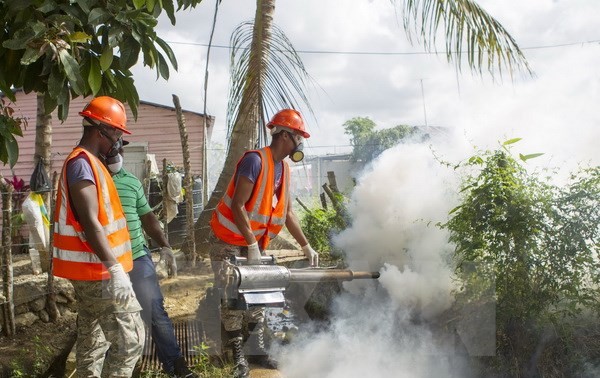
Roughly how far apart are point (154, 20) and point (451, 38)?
3838 millimetres

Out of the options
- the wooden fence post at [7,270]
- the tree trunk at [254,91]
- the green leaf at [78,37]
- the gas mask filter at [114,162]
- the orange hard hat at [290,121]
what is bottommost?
the wooden fence post at [7,270]

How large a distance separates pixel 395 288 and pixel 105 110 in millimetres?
3317

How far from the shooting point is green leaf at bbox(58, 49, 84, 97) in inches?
102

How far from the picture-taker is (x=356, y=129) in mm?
28891

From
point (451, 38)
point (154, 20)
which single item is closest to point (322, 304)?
point (451, 38)

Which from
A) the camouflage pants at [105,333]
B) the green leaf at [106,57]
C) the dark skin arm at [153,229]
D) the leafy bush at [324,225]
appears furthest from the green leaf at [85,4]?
the leafy bush at [324,225]

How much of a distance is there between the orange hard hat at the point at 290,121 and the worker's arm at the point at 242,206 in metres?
0.54

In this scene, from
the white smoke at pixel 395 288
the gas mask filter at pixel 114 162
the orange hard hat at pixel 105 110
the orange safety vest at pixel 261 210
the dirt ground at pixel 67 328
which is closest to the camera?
the orange hard hat at pixel 105 110

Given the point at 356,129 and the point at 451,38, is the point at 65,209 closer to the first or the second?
the point at 451,38

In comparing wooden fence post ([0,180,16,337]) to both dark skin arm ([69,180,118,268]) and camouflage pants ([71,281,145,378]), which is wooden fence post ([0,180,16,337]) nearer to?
camouflage pants ([71,281,145,378])

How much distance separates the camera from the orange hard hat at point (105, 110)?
345 centimetres

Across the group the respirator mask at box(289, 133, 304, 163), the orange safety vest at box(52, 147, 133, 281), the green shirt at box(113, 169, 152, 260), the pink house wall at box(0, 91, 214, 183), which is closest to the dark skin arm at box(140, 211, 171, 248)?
the green shirt at box(113, 169, 152, 260)

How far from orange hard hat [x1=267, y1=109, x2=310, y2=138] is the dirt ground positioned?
1931 mm

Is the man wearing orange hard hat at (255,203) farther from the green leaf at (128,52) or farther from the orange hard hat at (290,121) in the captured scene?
the green leaf at (128,52)
